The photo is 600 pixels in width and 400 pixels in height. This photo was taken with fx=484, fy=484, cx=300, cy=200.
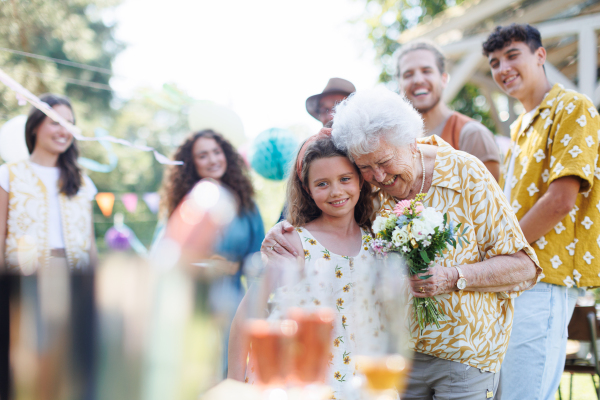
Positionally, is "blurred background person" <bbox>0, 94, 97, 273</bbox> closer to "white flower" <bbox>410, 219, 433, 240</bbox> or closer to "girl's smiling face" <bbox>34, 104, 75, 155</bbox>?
"girl's smiling face" <bbox>34, 104, 75, 155</bbox>

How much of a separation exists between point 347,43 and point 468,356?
16.4 meters

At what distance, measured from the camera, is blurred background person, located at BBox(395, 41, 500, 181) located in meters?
3.21

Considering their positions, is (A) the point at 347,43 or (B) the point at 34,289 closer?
(B) the point at 34,289

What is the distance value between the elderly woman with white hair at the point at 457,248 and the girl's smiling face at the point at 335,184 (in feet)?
0.22

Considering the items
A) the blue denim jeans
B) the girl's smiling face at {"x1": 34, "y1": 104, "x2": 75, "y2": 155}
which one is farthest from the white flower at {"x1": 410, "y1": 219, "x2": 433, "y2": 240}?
the girl's smiling face at {"x1": 34, "y1": 104, "x2": 75, "y2": 155}

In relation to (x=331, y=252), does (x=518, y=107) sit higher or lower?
higher

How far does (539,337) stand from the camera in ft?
8.10

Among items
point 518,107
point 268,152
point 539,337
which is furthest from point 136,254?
point 518,107

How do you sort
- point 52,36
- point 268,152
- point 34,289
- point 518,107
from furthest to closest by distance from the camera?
point 52,36
point 518,107
point 268,152
point 34,289

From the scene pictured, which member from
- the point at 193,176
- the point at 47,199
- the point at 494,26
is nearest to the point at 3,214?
the point at 47,199

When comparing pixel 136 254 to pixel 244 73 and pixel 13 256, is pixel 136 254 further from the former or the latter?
pixel 244 73

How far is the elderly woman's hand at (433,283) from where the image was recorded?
1762 millimetres

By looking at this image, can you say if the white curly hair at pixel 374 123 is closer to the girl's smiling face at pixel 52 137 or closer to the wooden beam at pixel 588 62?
the girl's smiling face at pixel 52 137

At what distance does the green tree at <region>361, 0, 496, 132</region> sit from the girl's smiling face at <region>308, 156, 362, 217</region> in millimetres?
13385
